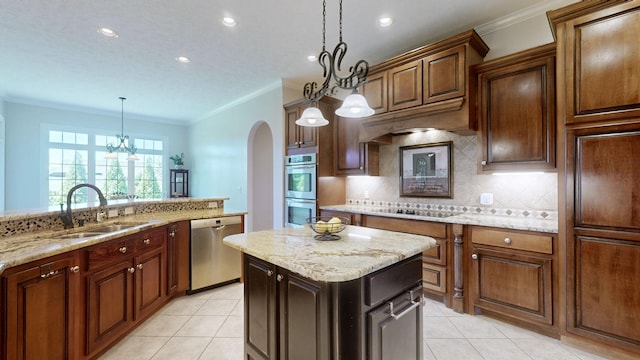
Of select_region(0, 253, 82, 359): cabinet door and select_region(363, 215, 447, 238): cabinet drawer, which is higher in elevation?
select_region(363, 215, 447, 238): cabinet drawer

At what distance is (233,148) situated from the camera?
577cm

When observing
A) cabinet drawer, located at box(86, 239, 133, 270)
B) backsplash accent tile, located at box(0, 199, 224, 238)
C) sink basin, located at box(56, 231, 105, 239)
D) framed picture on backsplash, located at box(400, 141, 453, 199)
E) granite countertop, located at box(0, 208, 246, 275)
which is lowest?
cabinet drawer, located at box(86, 239, 133, 270)

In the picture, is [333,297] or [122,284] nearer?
[333,297]

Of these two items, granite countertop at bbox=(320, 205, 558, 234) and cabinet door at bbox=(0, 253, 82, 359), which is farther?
granite countertop at bbox=(320, 205, 558, 234)

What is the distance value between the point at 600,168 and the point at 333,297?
214 centimetres

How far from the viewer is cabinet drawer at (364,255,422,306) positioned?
126 cm

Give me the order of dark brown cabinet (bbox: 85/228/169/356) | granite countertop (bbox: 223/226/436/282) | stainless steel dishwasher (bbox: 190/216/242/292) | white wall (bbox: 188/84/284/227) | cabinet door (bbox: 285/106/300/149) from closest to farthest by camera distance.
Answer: granite countertop (bbox: 223/226/436/282) → dark brown cabinet (bbox: 85/228/169/356) → stainless steel dishwasher (bbox: 190/216/242/292) → cabinet door (bbox: 285/106/300/149) → white wall (bbox: 188/84/284/227)

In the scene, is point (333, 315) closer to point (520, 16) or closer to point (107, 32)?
point (520, 16)

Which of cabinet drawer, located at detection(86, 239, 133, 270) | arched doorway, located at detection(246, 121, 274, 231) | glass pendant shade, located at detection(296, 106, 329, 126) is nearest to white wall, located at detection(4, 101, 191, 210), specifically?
arched doorway, located at detection(246, 121, 274, 231)

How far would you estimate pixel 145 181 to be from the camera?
23.6 ft

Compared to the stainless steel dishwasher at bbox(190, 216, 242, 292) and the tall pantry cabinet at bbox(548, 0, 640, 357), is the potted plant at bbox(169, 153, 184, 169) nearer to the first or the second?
the stainless steel dishwasher at bbox(190, 216, 242, 292)

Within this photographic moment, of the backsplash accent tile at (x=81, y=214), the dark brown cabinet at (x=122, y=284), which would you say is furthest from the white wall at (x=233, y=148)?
the dark brown cabinet at (x=122, y=284)

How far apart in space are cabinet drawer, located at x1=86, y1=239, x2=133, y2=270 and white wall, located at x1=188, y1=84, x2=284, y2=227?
2.45 meters

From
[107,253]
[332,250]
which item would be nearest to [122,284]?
[107,253]
